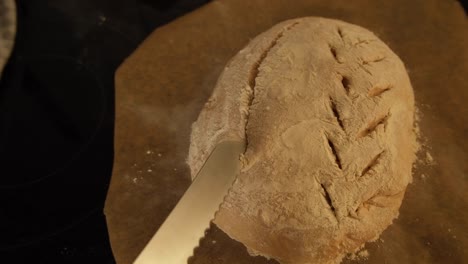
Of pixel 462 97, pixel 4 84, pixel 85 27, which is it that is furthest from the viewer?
pixel 85 27

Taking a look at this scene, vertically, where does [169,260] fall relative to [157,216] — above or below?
above

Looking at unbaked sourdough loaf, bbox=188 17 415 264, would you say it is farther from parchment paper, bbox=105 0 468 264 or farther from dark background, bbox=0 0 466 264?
dark background, bbox=0 0 466 264

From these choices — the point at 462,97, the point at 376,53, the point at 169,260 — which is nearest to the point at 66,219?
the point at 169,260

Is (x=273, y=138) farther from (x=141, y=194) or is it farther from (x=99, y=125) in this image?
(x=99, y=125)

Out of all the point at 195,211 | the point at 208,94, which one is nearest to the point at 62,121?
the point at 208,94

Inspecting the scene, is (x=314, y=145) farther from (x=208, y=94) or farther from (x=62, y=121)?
(x=62, y=121)

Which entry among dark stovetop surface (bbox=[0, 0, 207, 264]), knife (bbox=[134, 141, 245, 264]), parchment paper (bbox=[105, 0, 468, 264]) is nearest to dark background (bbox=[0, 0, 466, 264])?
dark stovetop surface (bbox=[0, 0, 207, 264])
